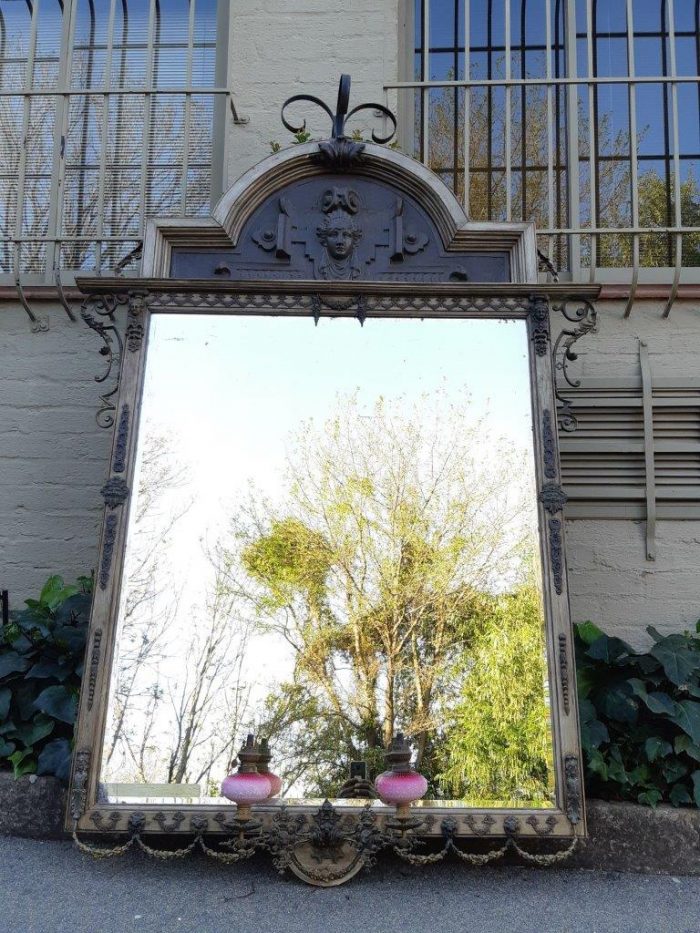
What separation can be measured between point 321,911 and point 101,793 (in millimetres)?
763

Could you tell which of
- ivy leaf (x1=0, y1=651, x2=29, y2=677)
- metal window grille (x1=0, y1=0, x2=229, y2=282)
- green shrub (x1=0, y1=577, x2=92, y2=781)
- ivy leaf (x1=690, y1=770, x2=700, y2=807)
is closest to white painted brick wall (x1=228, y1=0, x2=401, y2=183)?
metal window grille (x1=0, y1=0, x2=229, y2=282)

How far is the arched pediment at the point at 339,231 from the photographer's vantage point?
11.0 ft

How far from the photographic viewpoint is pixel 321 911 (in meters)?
2.47

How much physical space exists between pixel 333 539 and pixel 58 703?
3.74 ft

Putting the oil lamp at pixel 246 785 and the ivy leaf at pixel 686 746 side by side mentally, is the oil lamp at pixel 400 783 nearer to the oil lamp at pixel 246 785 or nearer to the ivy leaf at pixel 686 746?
Result: the oil lamp at pixel 246 785

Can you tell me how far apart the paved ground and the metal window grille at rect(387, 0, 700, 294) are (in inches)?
111

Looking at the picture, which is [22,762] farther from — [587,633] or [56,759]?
[587,633]

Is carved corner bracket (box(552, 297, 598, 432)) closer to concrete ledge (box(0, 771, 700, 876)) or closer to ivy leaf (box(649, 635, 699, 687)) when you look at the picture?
ivy leaf (box(649, 635, 699, 687))

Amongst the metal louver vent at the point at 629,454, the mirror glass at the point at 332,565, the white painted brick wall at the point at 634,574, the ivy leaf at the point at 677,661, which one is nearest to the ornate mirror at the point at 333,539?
the mirror glass at the point at 332,565

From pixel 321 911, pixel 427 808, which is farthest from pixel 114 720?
pixel 427 808

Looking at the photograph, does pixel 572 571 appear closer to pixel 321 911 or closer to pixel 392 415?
pixel 392 415

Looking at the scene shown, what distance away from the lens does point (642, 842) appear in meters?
2.77

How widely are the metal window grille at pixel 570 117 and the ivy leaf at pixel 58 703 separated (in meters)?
3.00

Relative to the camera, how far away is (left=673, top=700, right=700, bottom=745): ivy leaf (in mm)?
2811
